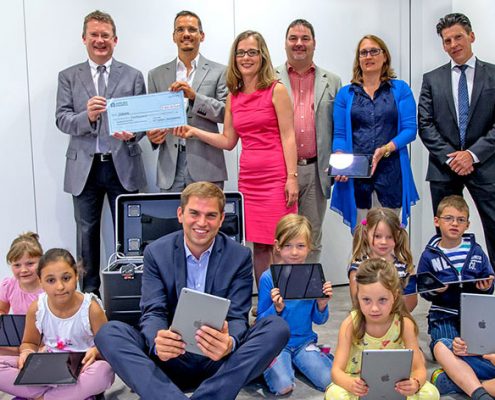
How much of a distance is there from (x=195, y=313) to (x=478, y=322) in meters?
1.25

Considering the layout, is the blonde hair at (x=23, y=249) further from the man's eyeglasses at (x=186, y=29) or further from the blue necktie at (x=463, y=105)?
the blue necktie at (x=463, y=105)

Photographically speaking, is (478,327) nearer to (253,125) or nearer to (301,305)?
(301,305)

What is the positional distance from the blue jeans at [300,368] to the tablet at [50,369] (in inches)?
36.0

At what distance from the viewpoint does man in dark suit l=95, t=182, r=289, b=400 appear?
253cm

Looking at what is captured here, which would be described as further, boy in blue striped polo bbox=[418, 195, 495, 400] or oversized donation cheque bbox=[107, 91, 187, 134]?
oversized donation cheque bbox=[107, 91, 187, 134]

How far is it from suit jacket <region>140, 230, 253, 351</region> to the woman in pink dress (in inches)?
35.3

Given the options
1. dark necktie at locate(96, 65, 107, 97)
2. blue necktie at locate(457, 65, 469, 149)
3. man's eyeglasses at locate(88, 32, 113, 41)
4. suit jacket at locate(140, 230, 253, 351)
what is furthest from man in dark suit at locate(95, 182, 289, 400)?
blue necktie at locate(457, 65, 469, 149)

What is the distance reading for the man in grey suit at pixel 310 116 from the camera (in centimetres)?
403

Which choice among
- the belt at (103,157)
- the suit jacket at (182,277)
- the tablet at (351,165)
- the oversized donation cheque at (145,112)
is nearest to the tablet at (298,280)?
the suit jacket at (182,277)

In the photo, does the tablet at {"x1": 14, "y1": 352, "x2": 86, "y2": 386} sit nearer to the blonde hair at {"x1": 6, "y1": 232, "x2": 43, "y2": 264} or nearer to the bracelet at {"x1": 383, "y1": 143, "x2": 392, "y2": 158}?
the blonde hair at {"x1": 6, "y1": 232, "x2": 43, "y2": 264}

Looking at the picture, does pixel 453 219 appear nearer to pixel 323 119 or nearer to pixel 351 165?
pixel 351 165

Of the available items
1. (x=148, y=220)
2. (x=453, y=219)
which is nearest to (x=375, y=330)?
(x=453, y=219)

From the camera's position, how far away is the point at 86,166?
13.1 ft

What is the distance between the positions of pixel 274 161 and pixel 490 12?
218 centimetres
